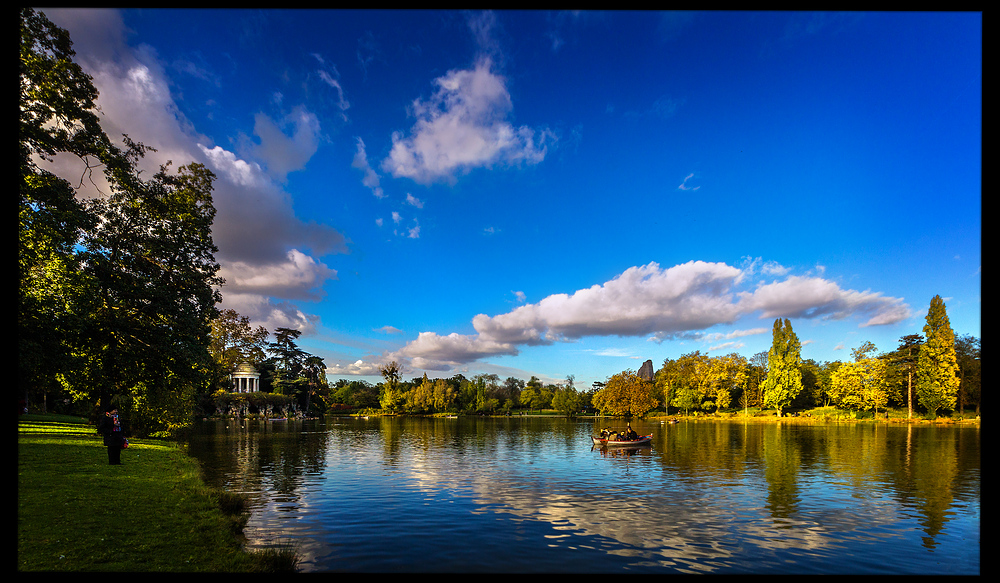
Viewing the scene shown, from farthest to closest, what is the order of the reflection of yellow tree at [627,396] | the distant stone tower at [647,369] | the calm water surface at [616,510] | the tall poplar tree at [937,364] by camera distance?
the distant stone tower at [647,369] → the reflection of yellow tree at [627,396] → the tall poplar tree at [937,364] → the calm water surface at [616,510]

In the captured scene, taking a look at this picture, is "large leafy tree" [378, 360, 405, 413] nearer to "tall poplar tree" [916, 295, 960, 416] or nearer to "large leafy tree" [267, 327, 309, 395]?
"large leafy tree" [267, 327, 309, 395]

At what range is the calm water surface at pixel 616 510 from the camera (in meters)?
14.0

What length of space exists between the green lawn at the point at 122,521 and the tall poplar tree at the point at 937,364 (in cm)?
9157

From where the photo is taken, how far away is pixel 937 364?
68.4 metres

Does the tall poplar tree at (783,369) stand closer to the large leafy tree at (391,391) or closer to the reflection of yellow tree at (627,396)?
the reflection of yellow tree at (627,396)

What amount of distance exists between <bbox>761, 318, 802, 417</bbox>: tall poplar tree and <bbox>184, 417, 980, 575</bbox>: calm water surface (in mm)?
51025

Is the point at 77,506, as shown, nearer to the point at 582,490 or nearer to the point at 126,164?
the point at 126,164

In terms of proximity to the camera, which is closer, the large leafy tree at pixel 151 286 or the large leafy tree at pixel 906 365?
the large leafy tree at pixel 151 286

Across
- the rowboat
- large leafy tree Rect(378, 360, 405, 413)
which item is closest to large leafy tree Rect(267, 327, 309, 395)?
large leafy tree Rect(378, 360, 405, 413)

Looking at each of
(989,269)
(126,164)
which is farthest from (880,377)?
(126,164)

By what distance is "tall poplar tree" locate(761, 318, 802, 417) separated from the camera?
87.0 m

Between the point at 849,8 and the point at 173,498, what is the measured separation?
21791 millimetres

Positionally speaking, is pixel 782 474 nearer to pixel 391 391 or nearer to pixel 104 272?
pixel 104 272

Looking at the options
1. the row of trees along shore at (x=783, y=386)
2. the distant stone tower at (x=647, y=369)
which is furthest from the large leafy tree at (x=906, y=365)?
the distant stone tower at (x=647, y=369)
